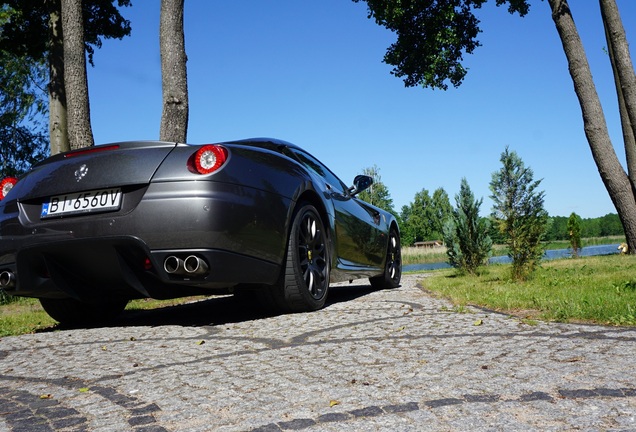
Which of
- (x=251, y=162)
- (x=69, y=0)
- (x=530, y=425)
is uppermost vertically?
(x=69, y=0)

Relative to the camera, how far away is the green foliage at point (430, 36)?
1825 centimetres

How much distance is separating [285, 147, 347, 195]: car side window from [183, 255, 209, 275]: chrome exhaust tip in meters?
2.06

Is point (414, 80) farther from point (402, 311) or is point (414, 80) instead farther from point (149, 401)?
point (149, 401)

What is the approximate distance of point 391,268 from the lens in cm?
857

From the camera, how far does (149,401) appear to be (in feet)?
9.11

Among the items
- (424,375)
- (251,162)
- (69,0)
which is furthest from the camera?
(69,0)

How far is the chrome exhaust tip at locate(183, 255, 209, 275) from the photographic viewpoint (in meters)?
4.36

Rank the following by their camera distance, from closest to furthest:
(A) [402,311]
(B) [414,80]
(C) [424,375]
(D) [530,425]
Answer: (D) [530,425], (C) [424,375], (A) [402,311], (B) [414,80]

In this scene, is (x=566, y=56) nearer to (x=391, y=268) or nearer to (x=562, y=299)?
(x=391, y=268)

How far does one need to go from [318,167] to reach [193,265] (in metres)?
2.60

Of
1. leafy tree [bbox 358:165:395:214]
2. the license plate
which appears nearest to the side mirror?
the license plate

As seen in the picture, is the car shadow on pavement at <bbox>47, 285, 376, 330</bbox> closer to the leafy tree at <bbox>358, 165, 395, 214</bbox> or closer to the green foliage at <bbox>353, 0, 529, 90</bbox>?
the green foliage at <bbox>353, 0, 529, 90</bbox>

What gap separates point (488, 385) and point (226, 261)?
2.23 meters

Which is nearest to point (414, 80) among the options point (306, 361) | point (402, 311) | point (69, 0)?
point (69, 0)
